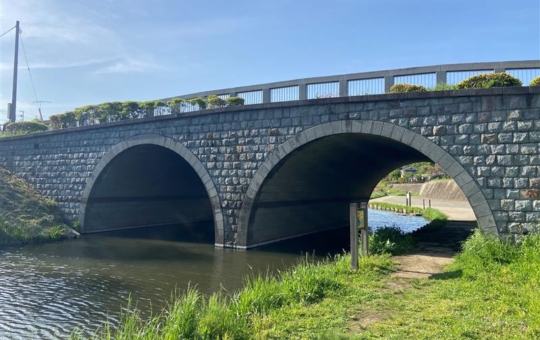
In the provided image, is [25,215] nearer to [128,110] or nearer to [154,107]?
[128,110]

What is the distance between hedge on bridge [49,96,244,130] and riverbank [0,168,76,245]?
11.2 ft

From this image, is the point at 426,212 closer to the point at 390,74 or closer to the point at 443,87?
the point at 390,74

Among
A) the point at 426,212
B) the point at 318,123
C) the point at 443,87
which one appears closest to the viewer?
the point at 443,87

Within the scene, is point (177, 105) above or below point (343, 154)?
above

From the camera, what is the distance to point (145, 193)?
69.5 feet

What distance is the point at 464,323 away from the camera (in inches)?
197

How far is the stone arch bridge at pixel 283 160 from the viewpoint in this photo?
32.9 ft

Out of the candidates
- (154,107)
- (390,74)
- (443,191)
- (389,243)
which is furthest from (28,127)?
(443,191)

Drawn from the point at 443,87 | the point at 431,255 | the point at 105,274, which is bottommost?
the point at 105,274

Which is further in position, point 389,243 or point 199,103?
point 199,103

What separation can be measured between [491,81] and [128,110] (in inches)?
520

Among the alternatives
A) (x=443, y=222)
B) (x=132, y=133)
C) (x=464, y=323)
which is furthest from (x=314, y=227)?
(x=464, y=323)

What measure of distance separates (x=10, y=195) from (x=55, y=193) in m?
1.71

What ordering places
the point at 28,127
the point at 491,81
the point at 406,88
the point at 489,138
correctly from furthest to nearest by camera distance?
the point at 28,127, the point at 406,88, the point at 491,81, the point at 489,138
